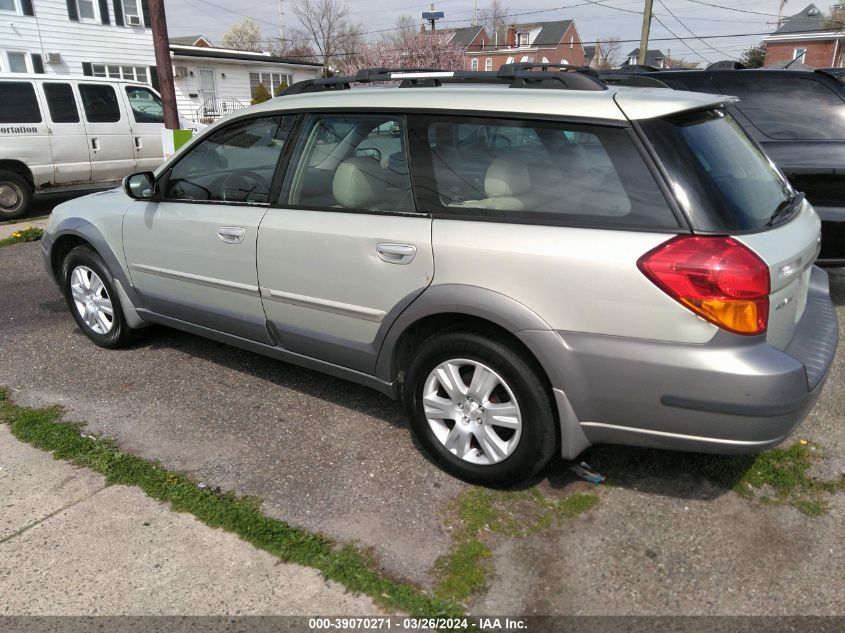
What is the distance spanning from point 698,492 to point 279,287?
223cm

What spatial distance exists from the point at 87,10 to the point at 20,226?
1866 centimetres

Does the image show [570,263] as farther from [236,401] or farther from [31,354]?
[31,354]

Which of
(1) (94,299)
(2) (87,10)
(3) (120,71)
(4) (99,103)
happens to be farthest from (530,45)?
(1) (94,299)

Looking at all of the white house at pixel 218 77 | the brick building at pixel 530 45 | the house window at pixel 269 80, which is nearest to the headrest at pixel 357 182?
the white house at pixel 218 77

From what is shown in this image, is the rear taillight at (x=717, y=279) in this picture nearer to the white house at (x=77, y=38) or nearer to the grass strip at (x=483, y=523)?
the grass strip at (x=483, y=523)

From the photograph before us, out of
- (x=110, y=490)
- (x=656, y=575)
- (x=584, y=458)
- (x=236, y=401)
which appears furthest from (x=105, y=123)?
(x=656, y=575)

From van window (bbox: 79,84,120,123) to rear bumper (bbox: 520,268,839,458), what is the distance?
10.1 meters

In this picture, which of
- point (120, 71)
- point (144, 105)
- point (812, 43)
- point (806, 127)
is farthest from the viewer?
point (812, 43)

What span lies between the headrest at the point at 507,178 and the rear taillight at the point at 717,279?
2.21ft

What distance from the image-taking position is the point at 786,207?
3057 mm

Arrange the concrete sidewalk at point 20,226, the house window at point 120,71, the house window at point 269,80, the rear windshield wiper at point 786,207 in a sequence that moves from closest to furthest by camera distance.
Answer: the rear windshield wiper at point 786,207 → the concrete sidewalk at point 20,226 → the house window at point 120,71 → the house window at point 269,80

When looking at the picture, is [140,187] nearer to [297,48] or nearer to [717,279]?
[717,279]

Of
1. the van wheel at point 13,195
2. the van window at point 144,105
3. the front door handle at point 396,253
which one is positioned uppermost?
the front door handle at point 396,253

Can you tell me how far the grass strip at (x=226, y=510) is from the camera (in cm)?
251
